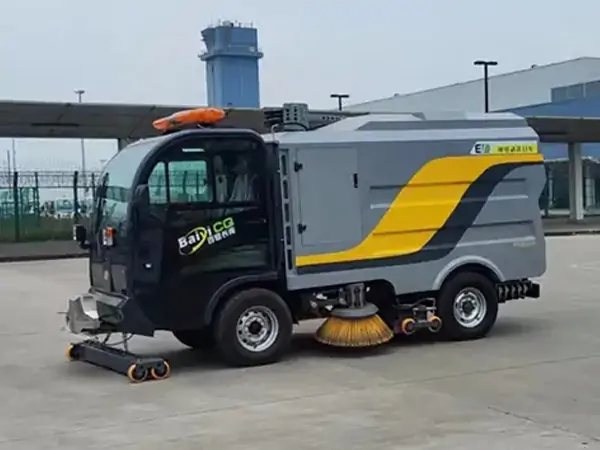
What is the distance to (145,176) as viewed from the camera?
29.6 feet

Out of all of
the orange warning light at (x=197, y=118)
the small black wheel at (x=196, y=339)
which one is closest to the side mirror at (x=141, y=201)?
the orange warning light at (x=197, y=118)

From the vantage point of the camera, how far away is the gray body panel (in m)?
9.68

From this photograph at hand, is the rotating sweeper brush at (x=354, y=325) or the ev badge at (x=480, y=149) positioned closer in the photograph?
the rotating sweeper brush at (x=354, y=325)

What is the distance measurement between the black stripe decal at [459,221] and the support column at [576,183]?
3064 centimetres

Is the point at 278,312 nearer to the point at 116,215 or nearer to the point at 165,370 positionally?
the point at 165,370

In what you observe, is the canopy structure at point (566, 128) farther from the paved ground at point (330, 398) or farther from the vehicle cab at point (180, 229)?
the vehicle cab at point (180, 229)

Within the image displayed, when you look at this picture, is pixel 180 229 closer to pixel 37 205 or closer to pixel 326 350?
pixel 326 350

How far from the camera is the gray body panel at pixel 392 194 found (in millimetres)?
9680

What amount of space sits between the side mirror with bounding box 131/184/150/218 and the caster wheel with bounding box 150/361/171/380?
146 centimetres

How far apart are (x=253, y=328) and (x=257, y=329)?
0.17 ft

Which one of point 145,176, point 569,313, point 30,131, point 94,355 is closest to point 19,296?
point 94,355

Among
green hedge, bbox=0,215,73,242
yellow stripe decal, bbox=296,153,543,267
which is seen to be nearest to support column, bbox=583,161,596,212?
green hedge, bbox=0,215,73,242

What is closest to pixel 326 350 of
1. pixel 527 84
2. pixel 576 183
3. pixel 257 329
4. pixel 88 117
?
pixel 257 329

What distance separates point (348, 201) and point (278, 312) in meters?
1.39
